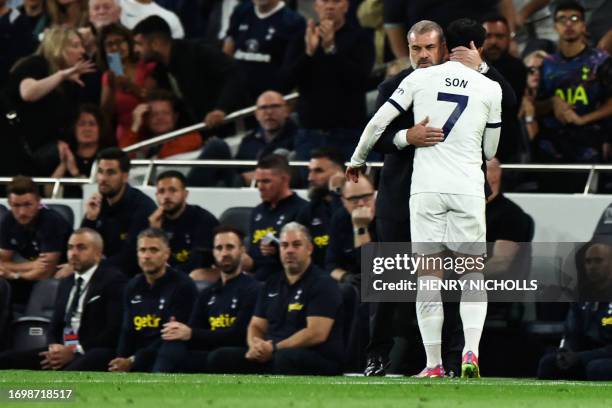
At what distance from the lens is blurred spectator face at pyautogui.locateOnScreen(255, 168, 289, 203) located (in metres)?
13.2

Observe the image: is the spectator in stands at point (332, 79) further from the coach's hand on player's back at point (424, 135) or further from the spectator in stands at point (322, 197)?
the coach's hand on player's back at point (424, 135)

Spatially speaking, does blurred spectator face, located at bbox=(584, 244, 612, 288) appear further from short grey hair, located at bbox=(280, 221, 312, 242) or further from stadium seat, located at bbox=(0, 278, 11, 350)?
stadium seat, located at bbox=(0, 278, 11, 350)

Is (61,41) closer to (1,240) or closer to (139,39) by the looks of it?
(139,39)

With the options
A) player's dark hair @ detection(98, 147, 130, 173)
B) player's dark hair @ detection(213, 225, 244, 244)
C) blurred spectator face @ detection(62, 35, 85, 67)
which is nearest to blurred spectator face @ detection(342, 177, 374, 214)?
player's dark hair @ detection(213, 225, 244, 244)

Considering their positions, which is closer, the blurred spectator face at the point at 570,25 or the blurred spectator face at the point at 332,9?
the blurred spectator face at the point at 570,25

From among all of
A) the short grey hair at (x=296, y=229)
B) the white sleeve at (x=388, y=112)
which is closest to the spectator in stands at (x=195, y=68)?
the short grey hair at (x=296, y=229)

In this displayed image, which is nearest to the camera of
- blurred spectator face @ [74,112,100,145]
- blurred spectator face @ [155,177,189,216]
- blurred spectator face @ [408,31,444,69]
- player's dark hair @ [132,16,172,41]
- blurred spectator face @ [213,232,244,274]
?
blurred spectator face @ [408,31,444,69]

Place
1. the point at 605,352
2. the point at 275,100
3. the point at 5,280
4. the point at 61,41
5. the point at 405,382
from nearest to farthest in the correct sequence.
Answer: the point at 405,382
the point at 605,352
the point at 5,280
the point at 275,100
the point at 61,41

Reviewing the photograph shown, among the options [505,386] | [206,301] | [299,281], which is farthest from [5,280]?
[505,386]

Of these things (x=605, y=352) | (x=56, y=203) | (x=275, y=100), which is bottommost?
(x=605, y=352)

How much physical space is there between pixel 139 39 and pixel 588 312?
652 centimetres

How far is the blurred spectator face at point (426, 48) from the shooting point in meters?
9.52

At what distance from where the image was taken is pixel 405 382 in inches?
356

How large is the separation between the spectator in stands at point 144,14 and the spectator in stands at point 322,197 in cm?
427
